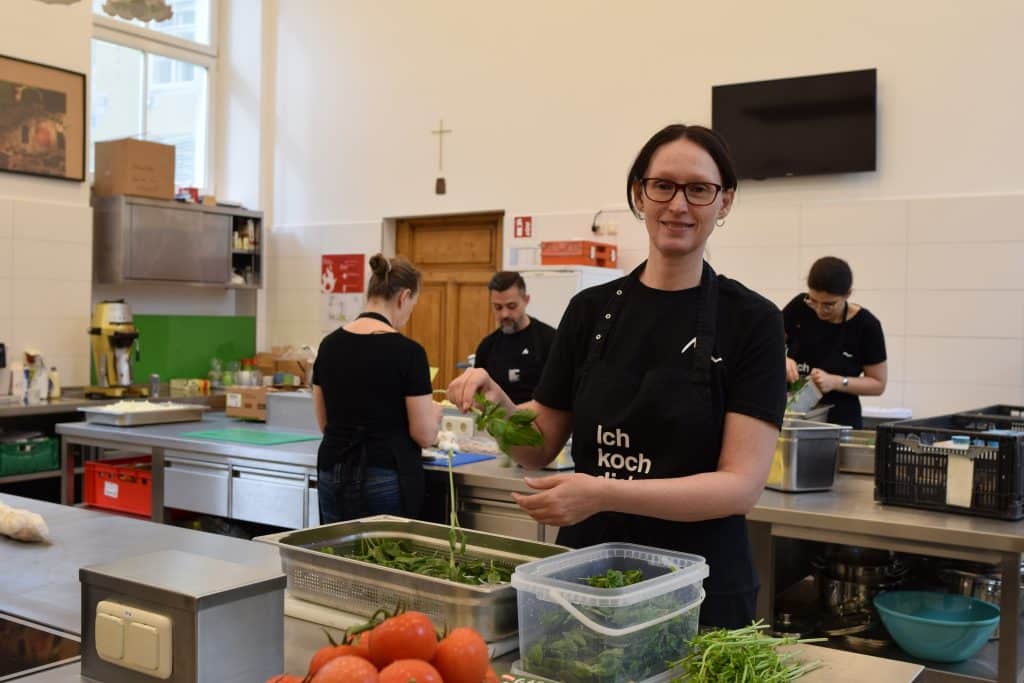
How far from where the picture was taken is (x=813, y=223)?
5715 millimetres

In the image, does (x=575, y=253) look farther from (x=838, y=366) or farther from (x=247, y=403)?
(x=247, y=403)

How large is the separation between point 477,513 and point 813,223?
299 cm

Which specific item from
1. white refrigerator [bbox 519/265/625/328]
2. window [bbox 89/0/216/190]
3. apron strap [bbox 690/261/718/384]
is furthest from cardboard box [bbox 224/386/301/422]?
apron strap [bbox 690/261/718/384]

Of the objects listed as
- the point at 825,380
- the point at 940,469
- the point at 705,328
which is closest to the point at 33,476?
the point at 825,380

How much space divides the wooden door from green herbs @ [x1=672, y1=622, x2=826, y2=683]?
18.6ft

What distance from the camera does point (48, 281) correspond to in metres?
6.42

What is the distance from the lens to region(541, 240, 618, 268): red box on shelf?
602 centimetres

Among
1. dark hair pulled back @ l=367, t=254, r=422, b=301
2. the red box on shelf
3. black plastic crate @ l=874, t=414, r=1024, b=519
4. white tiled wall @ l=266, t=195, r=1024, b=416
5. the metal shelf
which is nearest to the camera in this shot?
black plastic crate @ l=874, t=414, r=1024, b=519

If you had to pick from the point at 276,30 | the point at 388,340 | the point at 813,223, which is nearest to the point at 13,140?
the point at 276,30

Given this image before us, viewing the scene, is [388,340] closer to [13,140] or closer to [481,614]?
[481,614]

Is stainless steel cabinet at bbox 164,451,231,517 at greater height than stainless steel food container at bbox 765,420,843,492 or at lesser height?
lesser

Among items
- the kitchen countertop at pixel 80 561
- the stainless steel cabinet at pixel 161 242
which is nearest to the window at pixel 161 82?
the stainless steel cabinet at pixel 161 242

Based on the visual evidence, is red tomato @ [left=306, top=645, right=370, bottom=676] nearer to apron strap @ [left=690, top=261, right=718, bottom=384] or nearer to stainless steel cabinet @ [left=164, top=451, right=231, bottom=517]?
apron strap @ [left=690, top=261, right=718, bottom=384]

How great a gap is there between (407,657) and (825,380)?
131 inches
